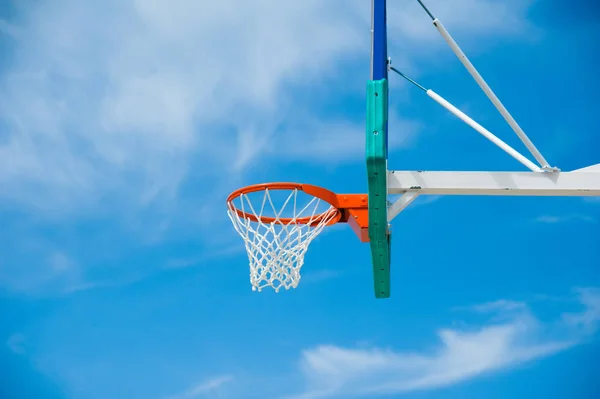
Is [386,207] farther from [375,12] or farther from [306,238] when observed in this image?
[375,12]

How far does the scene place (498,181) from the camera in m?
6.31

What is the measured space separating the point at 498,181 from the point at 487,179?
0.10m

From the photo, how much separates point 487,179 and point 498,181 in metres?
0.10

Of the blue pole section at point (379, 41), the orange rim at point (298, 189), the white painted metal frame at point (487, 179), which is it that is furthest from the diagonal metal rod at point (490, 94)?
the orange rim at point (298, 189)

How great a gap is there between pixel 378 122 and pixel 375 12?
0.91 metres

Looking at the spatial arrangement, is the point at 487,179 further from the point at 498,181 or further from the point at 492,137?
the point at 492,137

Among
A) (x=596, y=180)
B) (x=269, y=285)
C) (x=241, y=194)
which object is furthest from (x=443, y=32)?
(x=269, y=285)

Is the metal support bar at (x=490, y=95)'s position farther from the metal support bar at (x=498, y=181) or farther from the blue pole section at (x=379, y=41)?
the blue pole section at (x=379, y=41)

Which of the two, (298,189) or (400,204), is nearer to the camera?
(400,204)

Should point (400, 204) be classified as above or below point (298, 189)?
below

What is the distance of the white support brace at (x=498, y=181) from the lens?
6305 mm

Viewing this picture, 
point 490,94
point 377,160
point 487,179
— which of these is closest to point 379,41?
point 377,160

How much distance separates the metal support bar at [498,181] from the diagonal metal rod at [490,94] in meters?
0.13

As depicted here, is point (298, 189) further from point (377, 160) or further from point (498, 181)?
point (498, 181)
